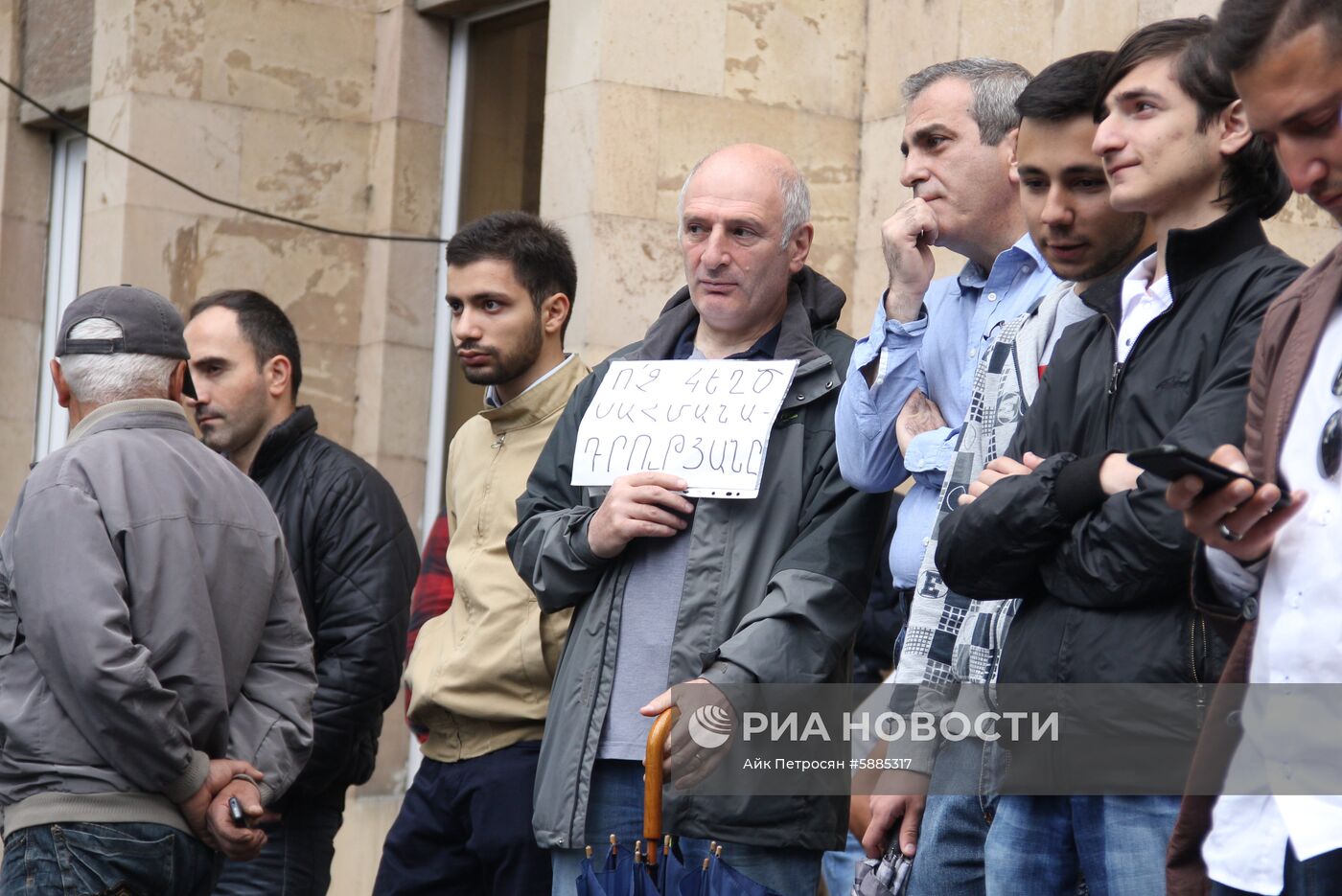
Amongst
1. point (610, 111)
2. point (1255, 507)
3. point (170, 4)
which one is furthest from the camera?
point (170, 4)

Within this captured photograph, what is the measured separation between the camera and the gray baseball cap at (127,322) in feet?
15.8

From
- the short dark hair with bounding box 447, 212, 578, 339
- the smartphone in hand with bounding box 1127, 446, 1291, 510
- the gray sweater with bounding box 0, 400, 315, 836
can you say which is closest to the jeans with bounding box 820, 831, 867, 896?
the short dark hair with bounding box 447, 212, 578, 339

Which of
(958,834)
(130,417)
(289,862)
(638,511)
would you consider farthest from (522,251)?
(958,834)

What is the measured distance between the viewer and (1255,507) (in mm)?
2658

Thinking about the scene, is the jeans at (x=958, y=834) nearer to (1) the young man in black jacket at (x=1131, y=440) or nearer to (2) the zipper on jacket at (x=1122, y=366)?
(1) the young man in black jacket at (x=1131, y=440)

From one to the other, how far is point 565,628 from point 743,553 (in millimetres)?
797

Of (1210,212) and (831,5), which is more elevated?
(831,5)

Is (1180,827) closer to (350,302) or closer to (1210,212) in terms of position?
(1210,212)

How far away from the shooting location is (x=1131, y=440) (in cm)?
332

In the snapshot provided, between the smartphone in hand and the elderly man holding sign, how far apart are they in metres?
1.65

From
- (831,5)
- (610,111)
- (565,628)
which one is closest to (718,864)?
(565,628)

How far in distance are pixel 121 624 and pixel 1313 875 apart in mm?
2782

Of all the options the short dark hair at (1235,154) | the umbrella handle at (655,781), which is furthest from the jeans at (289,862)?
the short dark hair at (1235,154)

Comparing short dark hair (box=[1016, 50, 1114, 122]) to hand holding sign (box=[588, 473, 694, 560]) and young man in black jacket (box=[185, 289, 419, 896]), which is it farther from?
young man in black jacket (box=[185, 289, 419, 896])
